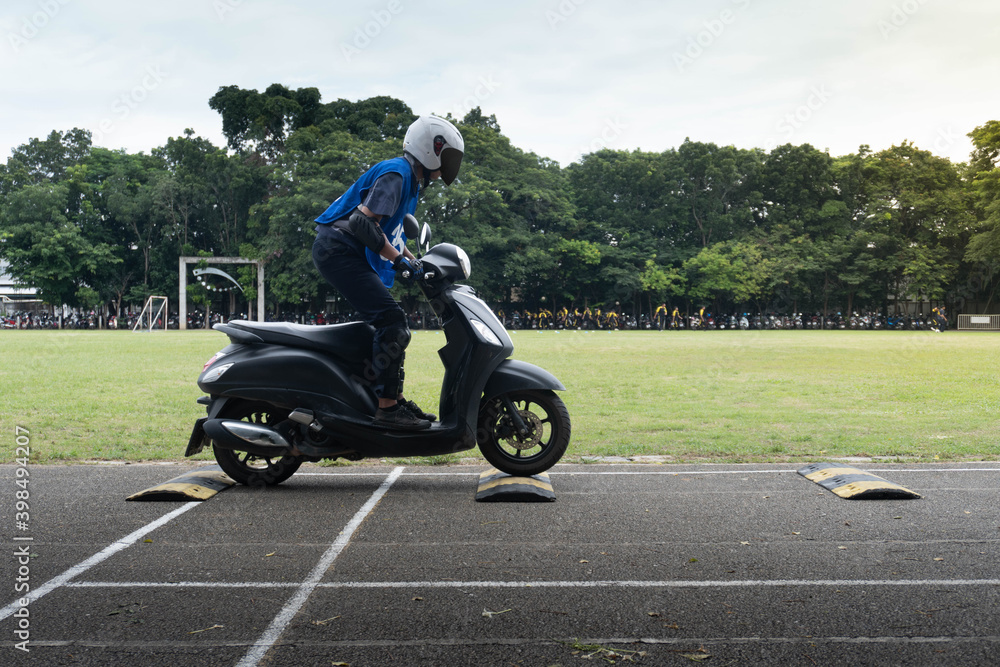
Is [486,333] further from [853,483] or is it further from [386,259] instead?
[853,483]

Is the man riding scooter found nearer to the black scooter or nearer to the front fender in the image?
the black scooter

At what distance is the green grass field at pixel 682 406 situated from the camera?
7230mm

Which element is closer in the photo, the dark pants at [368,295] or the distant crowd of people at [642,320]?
the dark pants at [368,295]

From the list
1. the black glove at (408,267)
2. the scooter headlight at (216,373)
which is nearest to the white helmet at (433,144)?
the black glove at (408,267)

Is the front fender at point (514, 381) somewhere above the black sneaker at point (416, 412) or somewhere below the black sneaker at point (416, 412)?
above

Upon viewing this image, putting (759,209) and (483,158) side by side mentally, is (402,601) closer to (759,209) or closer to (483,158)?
(483,158)

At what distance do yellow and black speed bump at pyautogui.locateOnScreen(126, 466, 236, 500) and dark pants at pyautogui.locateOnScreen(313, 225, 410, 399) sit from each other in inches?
53.7

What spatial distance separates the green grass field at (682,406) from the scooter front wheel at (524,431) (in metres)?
1.35

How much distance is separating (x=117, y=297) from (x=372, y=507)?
58.2 metres

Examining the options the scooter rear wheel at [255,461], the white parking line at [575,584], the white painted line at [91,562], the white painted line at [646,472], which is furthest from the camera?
the white painted line at [646,472]

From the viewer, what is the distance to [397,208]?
518 cm

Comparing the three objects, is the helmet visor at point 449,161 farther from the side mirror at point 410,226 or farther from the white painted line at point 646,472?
the white painted line at point 646,472

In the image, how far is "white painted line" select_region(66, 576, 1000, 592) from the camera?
3498mm

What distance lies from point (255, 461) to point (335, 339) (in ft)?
3.73
